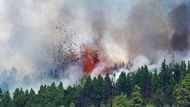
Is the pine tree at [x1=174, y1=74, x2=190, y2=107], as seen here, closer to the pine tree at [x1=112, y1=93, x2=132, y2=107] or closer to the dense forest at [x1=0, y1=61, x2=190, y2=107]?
the dense forest at [x1=0, y1=61, x2=190, y2=107]

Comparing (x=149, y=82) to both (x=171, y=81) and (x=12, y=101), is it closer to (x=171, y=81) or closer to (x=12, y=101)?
(x=171, y=81)

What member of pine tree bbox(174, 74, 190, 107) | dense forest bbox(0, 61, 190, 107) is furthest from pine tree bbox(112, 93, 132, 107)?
pine tree bbox(174, 74, 190, 107)

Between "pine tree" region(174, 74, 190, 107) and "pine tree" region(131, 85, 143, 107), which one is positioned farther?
"pine tree" region(131, 85, 143, 107)

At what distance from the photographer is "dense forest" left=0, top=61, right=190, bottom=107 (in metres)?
168

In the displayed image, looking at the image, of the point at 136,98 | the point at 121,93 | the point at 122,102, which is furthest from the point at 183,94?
the point at 121,93

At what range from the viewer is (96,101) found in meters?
176

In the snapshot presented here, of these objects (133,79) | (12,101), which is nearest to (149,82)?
(133,79)

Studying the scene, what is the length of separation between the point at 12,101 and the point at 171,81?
37.1m

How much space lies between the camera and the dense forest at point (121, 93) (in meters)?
168

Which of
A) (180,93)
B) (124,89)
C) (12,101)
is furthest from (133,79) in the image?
(12,101)

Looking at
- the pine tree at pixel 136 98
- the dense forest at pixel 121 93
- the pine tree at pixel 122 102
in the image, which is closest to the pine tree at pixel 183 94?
the dense forest at pixel 121 93

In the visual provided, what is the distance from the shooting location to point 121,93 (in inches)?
6801

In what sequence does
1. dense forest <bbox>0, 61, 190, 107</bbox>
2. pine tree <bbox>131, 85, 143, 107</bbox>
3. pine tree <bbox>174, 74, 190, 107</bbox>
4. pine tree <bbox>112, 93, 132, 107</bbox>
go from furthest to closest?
pine tree <bbox>131, 85, 143, 107</bbox> < dense forest <bbox>0, 61, 190, 107</bbox> < pine tree <bbox>112, 93, 132, 107</bbox> < pine tree <bbox>174, 74, 190, 107</bbox>

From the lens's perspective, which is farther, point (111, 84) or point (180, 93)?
point (111, 84)
